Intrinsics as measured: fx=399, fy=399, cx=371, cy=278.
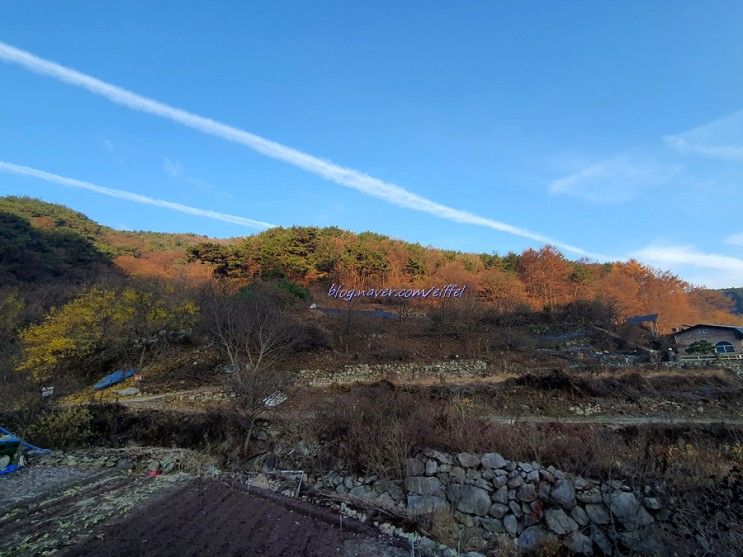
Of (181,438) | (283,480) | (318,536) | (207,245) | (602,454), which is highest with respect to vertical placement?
(207,245)

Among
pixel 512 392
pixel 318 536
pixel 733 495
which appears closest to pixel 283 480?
pixel 318 536

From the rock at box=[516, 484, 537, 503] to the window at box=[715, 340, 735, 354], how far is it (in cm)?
3447

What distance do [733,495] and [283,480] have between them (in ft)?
25.8

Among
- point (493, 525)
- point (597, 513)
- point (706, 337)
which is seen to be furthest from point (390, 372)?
point (706, 337)

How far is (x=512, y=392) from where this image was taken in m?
17.5

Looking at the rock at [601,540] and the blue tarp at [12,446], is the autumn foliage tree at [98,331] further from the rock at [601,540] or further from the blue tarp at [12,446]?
the rock at [601,540]

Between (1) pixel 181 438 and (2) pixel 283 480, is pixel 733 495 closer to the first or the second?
(2) pixel 283 480

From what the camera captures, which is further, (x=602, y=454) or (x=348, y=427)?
(x=348, y=427)

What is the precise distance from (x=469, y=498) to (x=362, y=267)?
3896 cm

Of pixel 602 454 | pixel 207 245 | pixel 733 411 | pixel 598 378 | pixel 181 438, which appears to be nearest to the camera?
pixel 602 454

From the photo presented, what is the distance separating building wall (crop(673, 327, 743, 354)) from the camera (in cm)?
3172

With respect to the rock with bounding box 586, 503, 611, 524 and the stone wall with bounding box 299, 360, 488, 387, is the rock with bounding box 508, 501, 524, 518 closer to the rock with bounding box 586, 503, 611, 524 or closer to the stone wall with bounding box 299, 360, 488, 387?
the rock with bounding box 586, 503, 611, 524

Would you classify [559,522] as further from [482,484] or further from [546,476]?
[482,484]

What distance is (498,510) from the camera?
7164mm
